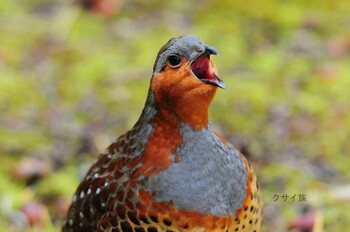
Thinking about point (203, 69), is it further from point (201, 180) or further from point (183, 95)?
point (201, 180)

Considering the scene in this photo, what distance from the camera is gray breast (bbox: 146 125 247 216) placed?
126 inches

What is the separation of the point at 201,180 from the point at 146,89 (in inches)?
107

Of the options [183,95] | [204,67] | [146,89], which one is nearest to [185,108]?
[183,95]

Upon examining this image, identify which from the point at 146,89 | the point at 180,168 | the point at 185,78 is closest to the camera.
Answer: the point at 185,78

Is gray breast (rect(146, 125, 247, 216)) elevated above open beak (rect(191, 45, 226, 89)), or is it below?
below

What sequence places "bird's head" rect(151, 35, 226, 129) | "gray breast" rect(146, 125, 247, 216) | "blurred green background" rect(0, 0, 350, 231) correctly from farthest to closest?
"blurred green background" rect(0, 0, 350, 231), "gray breast" rect(146, 125, 247, 216), "bird's head" rect(151, 35, 226, 129)

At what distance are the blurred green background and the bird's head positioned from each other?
5.06 ft

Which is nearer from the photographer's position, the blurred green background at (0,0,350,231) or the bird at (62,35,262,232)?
the bird at (62,35,262,232)

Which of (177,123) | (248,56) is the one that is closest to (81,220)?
(177,123)

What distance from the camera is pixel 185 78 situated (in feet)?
10.1

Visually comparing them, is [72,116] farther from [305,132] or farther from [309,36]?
[309,36]

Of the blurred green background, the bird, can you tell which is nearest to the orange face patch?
the bird

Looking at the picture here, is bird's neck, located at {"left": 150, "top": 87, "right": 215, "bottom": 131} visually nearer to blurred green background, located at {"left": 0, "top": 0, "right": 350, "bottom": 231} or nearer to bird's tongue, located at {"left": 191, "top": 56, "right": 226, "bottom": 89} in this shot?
bird's tongue, located at {"left": 191, "top": 56, "right": 226, "bottom": 89}

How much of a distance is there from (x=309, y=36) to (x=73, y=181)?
2.64 meters
